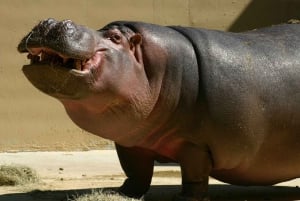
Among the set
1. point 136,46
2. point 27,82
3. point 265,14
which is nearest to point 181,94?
point 136,46

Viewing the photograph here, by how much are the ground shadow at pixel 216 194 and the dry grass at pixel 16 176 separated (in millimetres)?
510

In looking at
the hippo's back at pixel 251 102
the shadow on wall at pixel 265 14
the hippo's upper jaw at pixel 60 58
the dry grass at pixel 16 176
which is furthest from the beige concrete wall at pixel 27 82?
the hippo's upper jaw at pixel 60 58

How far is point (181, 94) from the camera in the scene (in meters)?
4.92

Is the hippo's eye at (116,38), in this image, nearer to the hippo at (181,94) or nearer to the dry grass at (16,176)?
the hippo at (181,94)

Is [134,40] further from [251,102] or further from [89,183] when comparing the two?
[89,183]

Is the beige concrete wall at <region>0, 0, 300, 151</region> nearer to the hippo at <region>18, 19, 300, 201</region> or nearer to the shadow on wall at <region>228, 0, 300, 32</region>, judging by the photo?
the shadow on wall at <region>228, 0, 300, 32</region>

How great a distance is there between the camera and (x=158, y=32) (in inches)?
197

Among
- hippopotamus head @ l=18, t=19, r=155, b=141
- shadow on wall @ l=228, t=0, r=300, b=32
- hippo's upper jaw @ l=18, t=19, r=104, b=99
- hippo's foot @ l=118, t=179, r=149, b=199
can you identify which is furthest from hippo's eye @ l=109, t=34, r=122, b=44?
shadow on wall @ l=228, t=0, r=300, b=32

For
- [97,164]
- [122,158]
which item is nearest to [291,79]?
[122,158]

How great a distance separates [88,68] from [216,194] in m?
1.81

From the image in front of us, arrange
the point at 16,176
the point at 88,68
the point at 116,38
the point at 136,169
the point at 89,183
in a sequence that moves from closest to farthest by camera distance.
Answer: the point at 88,68 → the point at 116,38 → the point at 136,169 → the point at 16,176 → the point at 89,183

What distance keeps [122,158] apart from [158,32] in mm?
968

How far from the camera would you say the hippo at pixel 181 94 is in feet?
14.2

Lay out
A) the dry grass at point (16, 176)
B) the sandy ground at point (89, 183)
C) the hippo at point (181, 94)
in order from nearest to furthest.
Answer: the hippo at point (181, 94) → the sandy ground at point (89, 183) → the dry grass at point (16, 176)
